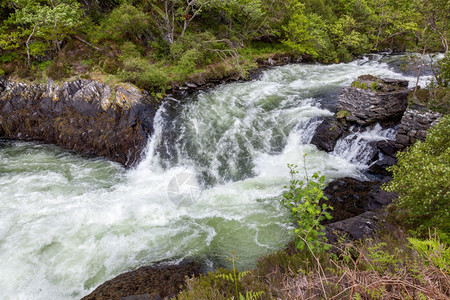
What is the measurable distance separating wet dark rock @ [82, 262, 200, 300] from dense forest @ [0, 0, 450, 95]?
9.60 m

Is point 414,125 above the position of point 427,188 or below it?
below

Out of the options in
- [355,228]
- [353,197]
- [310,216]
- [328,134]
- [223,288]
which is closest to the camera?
[223,288]

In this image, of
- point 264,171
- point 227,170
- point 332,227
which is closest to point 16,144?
point 227,170

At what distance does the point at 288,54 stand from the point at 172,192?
17456 millimetres

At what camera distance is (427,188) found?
4312 mm

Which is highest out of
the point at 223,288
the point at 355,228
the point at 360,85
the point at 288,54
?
the point at 288,54

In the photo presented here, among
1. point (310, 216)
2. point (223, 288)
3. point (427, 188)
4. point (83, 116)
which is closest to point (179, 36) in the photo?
point (83, 116)

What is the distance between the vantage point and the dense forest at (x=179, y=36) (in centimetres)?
1213

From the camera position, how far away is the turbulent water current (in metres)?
6.18

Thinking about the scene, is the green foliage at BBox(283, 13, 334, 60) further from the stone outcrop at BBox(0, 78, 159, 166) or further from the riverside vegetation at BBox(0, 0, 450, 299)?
the stone outcrop at BBox(0, 78, 159, 166)

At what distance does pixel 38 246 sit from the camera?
21.1ft

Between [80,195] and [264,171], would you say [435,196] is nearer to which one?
[264,171]

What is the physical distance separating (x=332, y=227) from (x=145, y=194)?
6.43 metres

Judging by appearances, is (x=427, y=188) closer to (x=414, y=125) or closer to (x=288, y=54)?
(x=414, y=125)
